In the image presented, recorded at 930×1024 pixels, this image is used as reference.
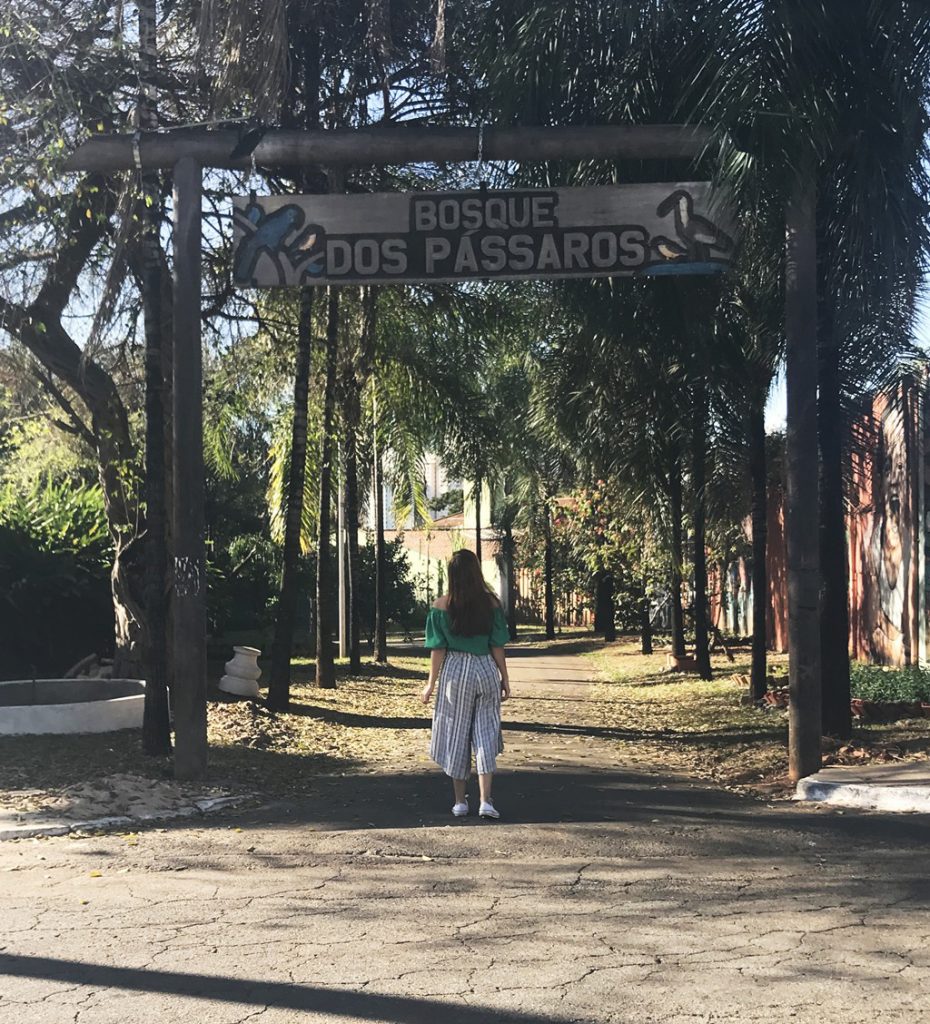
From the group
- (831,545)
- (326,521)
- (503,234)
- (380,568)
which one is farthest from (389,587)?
(503,234)

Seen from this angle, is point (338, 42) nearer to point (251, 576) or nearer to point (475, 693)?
point (475, 693)

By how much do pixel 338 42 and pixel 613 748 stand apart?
26.8 feet

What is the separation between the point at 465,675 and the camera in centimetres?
773

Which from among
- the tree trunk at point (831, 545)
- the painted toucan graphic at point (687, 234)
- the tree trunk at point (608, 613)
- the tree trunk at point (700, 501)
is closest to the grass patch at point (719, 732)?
the tree trunk at point (831, 545)

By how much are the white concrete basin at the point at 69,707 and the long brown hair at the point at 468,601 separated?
4649 millimetres

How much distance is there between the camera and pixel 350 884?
20.0ft

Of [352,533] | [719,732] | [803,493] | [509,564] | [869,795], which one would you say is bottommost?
[719,732]

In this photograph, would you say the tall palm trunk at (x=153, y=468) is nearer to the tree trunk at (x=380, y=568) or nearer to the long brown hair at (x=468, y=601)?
the long brown hair at (x=468, y=601)

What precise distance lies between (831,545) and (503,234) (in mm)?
4132

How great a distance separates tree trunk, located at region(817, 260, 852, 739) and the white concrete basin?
20.3 feet

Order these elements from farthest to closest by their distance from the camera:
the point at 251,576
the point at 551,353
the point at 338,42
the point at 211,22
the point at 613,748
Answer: the point at 251,576 → the point at 551,353 → the point at 338,42 → the point at 613,748 → the point at 211,22

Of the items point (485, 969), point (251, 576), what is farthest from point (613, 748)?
point (251, 576)

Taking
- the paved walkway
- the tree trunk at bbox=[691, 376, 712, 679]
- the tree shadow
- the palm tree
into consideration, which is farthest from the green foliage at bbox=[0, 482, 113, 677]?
the tree shadow

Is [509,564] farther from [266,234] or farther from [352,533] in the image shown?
[266,234]
